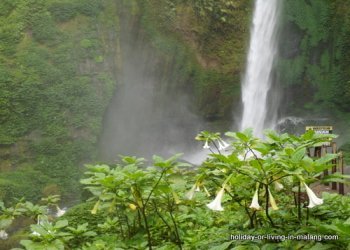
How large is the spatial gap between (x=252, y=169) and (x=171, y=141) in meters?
14.2

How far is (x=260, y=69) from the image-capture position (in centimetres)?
1670

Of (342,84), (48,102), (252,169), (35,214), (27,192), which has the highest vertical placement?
(342,84)

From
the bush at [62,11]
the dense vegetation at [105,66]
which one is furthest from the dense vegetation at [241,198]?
the bush at [62,11]

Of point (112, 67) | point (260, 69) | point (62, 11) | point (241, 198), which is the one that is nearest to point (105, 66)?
point (112, 67)

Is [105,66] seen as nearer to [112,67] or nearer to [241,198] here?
[112,67]

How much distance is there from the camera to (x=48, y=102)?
12.9 meters

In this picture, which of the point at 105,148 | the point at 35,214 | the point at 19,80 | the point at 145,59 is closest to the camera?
the point at 35,214

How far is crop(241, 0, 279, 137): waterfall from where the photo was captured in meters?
16.3

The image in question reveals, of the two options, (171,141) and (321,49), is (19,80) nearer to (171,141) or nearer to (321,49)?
(171,141)

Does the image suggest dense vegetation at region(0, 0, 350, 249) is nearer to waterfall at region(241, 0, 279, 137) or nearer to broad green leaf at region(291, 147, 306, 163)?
waterfall at region(241, 0, 279, 137)

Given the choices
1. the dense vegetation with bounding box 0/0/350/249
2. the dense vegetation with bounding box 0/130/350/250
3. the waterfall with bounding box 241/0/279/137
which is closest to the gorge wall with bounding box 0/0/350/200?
the dense vegetation with bounding box 0/0/350/249

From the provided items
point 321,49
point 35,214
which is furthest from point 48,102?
point 321,49

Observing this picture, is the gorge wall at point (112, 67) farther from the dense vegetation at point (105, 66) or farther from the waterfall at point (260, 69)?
the waterfall at point (260, 69)

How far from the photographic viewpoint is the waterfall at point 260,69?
1630 cm
